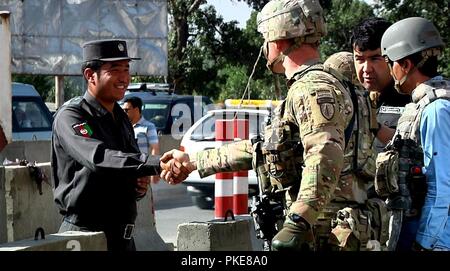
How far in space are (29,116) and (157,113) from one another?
394cm

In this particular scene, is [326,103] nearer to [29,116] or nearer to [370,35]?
→ [370,35]

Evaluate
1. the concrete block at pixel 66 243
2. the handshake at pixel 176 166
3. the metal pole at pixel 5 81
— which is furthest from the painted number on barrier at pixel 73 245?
the metal pole at pixel 5 81

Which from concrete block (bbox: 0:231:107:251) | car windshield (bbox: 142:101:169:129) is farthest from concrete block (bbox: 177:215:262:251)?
car windshield (bbox: 142:101:169:129)

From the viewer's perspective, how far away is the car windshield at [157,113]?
816 inches

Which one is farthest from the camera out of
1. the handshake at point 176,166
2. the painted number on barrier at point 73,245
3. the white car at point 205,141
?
the white car at point 205,141

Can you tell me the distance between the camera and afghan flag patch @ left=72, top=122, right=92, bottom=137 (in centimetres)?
536

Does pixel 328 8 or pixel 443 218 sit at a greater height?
pixel 328 8

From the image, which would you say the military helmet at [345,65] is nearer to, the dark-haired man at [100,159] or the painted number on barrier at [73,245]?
the dark-haired man at [100,159]

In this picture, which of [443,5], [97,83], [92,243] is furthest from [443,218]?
[443,5]

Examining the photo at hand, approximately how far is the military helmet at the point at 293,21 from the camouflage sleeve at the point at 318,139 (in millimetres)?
330

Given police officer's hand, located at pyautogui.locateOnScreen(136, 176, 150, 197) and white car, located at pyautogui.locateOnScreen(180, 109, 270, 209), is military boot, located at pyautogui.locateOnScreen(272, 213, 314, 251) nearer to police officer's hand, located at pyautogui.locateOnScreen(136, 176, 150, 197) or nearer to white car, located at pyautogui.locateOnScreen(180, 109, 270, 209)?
police officer's hand, located at pyautogui.locateOnScreen(136, 176, 150, 197)
